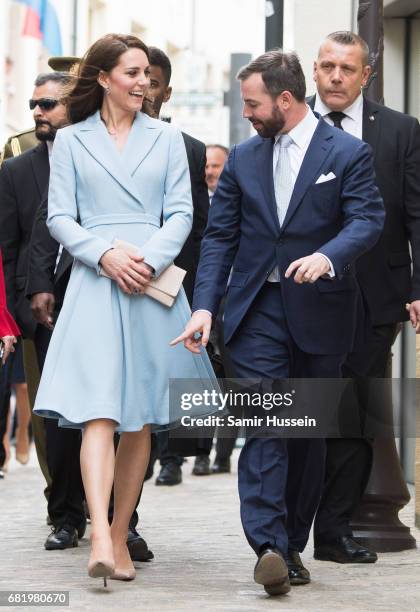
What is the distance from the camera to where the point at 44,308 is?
8.03m

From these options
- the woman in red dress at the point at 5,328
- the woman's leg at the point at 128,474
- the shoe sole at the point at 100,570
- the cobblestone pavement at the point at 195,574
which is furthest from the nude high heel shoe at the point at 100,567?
the woman in red dress at the point at 5,328

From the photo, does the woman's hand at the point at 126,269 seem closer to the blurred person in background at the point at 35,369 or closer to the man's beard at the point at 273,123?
the man's beard at the point at 273,123

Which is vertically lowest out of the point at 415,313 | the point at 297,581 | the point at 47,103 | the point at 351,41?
the point at 297,581

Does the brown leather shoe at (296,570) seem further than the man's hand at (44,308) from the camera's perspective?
No

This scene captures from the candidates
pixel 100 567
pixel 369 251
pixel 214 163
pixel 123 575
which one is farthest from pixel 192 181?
pixel 214 163

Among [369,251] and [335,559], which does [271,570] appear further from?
[369,251]

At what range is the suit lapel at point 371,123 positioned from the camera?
763cm

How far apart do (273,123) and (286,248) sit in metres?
0.51

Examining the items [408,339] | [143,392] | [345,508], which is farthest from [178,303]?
[408,339]

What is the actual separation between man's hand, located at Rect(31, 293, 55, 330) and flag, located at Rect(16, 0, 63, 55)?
2613cm

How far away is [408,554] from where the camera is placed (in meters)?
7.96

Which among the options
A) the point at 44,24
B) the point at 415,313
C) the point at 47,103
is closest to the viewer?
the point at 415,313

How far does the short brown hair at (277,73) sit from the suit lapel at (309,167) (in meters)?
0.20

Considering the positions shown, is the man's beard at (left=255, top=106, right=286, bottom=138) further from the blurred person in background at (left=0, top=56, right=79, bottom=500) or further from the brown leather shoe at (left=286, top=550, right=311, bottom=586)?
the blurred person in background at (left=0, top=56, right=79, bottom=500)
